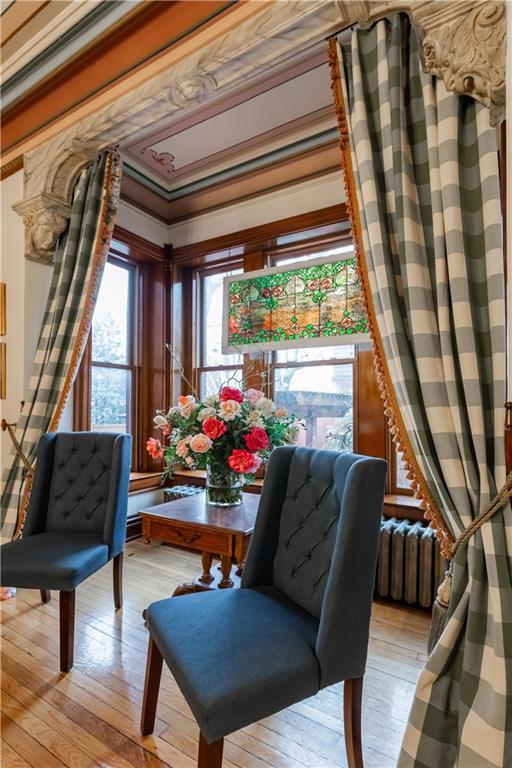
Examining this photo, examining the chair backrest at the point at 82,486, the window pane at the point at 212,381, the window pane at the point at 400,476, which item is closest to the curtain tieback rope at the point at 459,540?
the window pane at the point at 400,476

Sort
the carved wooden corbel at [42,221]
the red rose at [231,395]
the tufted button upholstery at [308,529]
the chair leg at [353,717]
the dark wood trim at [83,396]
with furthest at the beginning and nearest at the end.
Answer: the dark wood trim at [83,396] → the carved wooden corbel at [42,221] → the red rose at [231,395] → the tufted button upholstery at [308,529] → the chair leg at [353,717]

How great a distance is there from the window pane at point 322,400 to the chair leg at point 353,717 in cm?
176

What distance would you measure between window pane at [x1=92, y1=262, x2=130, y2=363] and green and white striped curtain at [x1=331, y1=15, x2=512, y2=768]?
2.51 metres

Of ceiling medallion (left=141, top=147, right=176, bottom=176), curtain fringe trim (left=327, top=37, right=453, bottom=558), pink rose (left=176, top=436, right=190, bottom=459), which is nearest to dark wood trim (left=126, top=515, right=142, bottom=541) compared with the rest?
pink rose (left=176, top=436, right=190, bottom=459)

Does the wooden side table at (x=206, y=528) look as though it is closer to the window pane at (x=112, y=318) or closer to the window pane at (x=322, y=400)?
the window pane at (x=322, y=400)

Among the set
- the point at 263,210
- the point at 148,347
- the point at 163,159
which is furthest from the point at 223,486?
the point at 163,159

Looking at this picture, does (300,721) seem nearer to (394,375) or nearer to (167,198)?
(394,375)

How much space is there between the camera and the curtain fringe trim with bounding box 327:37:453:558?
1.32 m

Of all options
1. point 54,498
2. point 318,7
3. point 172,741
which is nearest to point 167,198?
point 318,7

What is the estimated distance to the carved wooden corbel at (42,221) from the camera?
8.82ft

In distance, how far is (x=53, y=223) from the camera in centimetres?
269

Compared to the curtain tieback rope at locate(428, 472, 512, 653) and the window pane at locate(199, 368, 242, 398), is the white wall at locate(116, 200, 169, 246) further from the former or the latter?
the curtain tieback rope at locate(428, 472, 512, 653)

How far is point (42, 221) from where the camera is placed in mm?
2695

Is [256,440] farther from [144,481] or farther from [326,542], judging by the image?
[144,481]
